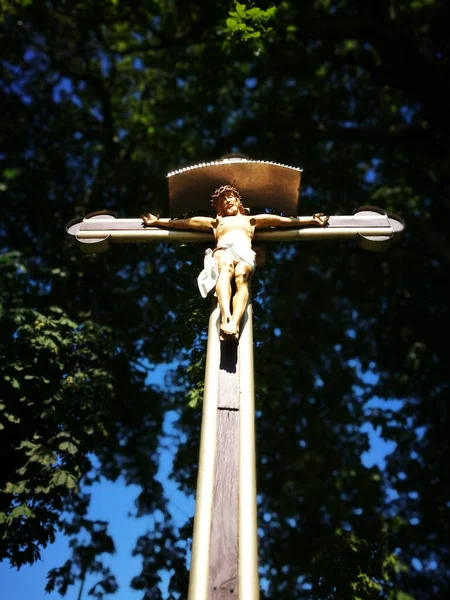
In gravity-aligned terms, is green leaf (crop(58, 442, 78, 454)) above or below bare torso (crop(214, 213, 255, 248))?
below

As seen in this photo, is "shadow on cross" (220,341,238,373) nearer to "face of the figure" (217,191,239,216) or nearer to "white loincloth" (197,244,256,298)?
"white loincloth" (197,244,256,298)

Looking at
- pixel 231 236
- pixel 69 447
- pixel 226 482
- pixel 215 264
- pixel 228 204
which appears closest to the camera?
pixel 226 482

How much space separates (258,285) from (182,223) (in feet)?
4.09

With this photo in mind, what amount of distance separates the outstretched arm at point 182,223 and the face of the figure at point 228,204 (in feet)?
0.33

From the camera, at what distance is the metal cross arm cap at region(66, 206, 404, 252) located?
13.2 ft

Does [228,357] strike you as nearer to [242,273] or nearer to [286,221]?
→ [242,273]

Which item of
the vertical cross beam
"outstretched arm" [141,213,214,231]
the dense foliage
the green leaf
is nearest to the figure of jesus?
"outstretched arm" [141,213,214,231]

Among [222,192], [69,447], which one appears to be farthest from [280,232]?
[69,447]

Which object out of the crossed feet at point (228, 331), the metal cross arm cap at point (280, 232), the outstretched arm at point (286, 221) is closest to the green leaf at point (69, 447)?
the metal cross arm cap at point (280, 232)

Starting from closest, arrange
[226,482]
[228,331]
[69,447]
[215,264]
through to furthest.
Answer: [226,482], [228,331], [215,264], [69,447]

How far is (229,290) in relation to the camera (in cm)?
352

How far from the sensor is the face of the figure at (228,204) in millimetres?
3984

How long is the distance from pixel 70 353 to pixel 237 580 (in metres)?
3.29

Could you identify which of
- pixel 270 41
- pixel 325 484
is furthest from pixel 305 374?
pixel 270 41
